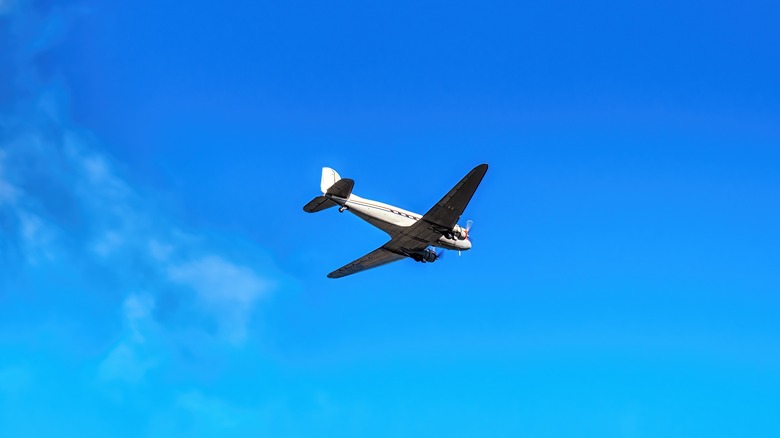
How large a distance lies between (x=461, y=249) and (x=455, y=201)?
434 inches

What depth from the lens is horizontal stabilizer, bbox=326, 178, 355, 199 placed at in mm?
75637

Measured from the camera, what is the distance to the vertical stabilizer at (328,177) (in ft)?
278

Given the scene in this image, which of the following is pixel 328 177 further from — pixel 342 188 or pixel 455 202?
→ pixel 455 202

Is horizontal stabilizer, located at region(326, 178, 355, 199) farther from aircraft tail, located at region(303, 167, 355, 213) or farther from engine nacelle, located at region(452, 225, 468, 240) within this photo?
engine nacelle, located at region(452, 225, 468, 240)

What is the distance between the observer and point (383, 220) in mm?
79938

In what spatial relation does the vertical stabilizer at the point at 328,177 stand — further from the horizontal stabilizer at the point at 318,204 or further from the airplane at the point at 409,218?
the horizontal stabilizer at the point at 318,204

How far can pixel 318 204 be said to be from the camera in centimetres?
7900

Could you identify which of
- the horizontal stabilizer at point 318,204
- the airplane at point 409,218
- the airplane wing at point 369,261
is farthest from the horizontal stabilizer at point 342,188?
the airplane wing at point 369,261

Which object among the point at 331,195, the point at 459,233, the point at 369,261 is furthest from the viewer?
the point at 369,261

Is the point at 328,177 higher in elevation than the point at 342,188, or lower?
higher

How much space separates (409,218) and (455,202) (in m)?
7.28

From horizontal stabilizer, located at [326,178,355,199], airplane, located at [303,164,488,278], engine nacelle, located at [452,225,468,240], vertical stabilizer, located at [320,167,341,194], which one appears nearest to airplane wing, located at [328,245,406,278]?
airplane, located at [303,164,488,278]

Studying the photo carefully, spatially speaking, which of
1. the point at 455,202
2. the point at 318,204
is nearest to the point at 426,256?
the point at 455,202

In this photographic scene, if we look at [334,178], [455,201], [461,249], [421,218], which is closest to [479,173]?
[455,201]
